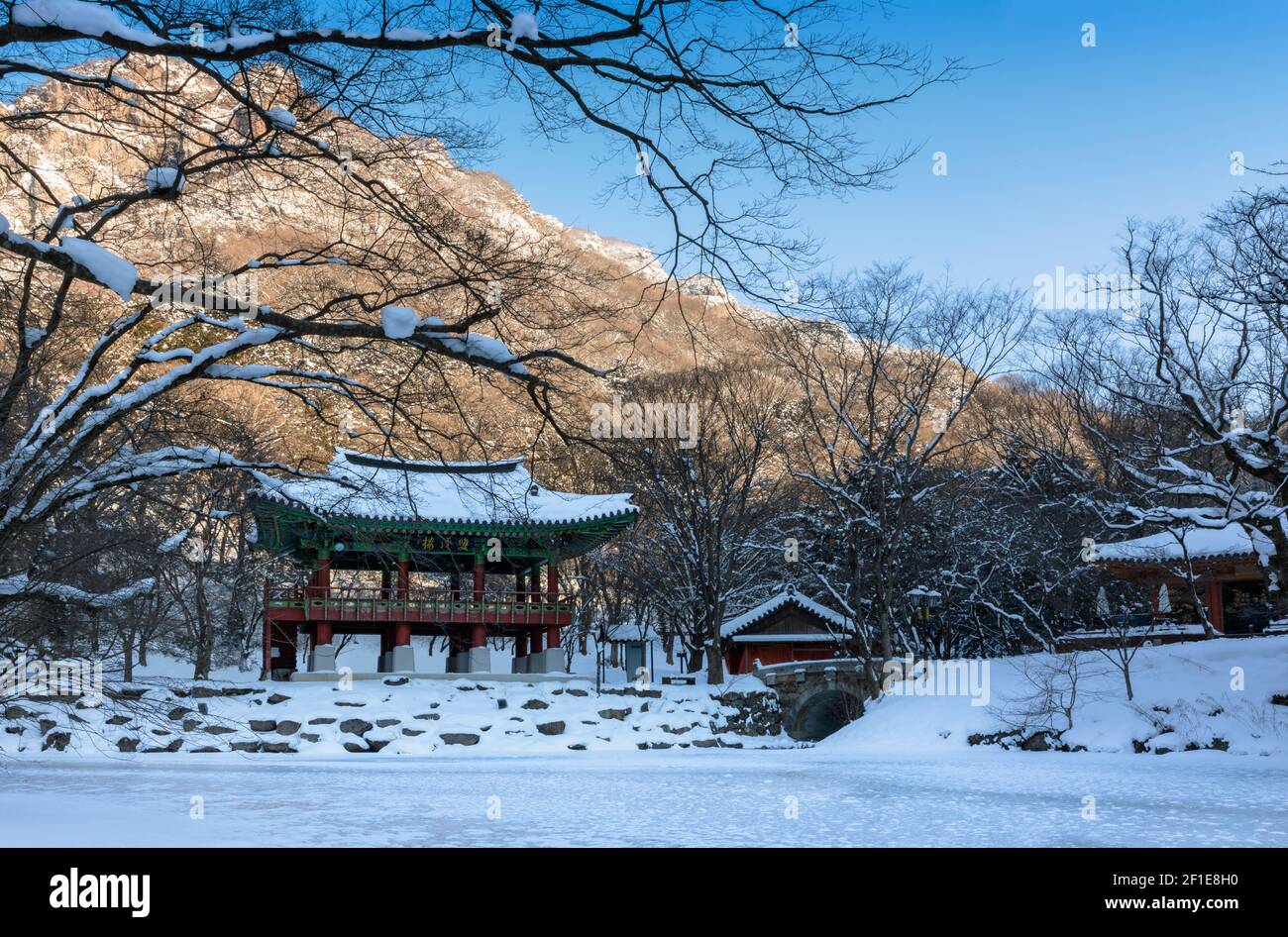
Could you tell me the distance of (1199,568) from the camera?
985 inches

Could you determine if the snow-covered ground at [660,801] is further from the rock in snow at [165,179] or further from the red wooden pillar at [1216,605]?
the red wooden pillar at [1216,605]

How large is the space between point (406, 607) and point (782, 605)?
12.1 meters

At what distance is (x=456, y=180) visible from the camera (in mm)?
8086

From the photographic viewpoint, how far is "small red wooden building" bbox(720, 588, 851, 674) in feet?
105

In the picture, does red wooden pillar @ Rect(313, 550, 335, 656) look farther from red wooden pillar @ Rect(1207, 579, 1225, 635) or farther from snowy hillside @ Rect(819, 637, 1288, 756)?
red wooden pillar @ Rect(1207, 579, 1225, 635)

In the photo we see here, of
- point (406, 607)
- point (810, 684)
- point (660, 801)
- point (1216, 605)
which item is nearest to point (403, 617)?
point (406, 607)

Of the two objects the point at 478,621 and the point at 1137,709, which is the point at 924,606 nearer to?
the point at 1137,709

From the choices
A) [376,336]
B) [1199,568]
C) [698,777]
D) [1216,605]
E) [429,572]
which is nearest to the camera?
[376,336]

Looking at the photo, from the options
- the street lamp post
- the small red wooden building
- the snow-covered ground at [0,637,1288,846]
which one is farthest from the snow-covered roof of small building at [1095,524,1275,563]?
the small red wooden building

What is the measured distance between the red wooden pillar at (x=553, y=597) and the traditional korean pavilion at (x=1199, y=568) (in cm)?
A: 1274

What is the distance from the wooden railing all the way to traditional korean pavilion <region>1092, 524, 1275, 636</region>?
43.6ft

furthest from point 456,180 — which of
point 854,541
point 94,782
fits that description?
point 854,541

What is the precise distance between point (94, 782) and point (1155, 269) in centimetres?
1776

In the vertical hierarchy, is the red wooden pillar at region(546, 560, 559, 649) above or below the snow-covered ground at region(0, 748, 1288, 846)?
above
